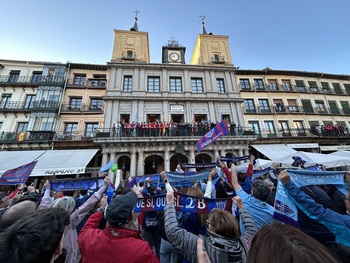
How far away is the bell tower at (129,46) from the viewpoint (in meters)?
21.2

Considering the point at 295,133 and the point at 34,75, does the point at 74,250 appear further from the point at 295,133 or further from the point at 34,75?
the point at 34,75

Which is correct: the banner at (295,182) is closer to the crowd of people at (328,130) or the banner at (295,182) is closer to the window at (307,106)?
the crowd of people at (328,130)

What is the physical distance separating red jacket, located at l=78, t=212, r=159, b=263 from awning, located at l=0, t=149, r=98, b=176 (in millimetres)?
12779

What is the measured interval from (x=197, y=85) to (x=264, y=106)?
9.80 m

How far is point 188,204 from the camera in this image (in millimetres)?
2932

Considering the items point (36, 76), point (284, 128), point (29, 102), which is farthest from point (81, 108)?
point (284, 128)

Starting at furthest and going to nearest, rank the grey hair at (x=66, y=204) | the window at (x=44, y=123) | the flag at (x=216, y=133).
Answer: the window at (x=44, y=123), the flag at (x=216, y=133), the grey hair at (x=66, y=204)

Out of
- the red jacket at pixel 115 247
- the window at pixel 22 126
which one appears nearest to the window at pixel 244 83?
the red jacket at pixel 115 247

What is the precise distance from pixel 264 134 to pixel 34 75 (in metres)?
30.1

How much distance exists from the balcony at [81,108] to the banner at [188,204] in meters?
18.6

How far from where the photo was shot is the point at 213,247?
154cm

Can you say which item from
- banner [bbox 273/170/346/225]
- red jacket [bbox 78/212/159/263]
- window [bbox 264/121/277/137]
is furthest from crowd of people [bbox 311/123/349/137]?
red jacket [bbox 78/212/159/263]

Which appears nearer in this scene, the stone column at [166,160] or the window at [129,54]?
the stone column at [166,160]

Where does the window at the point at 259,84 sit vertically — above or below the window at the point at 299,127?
above
